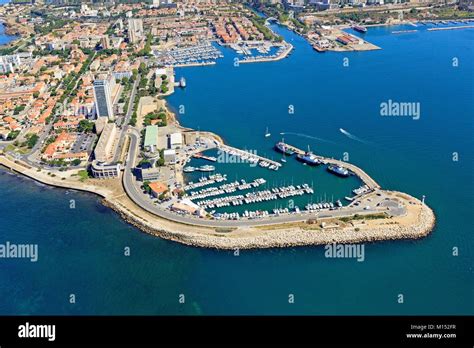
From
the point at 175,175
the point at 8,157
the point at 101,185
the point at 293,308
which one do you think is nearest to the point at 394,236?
the point at 293,308

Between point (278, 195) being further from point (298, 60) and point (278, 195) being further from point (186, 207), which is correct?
point (298, 60)

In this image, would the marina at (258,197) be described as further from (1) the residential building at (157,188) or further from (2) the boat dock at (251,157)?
(2) the boat dock at (251,157)

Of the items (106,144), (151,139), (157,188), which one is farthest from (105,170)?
(151,139)

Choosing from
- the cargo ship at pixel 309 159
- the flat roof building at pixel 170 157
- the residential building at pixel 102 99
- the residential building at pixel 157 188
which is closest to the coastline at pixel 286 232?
the residential building at pixel 157 188

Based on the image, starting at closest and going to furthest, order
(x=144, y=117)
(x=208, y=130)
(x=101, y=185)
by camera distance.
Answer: (x=101, y=185), (x=208, y=130), (x=144, y=117)

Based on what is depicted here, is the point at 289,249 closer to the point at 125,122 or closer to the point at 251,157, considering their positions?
the point at 251,157

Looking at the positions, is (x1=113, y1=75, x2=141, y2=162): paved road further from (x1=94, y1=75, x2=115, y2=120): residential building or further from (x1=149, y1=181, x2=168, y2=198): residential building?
(x1=149, y1=181, x2=168, y2=198): residential building
